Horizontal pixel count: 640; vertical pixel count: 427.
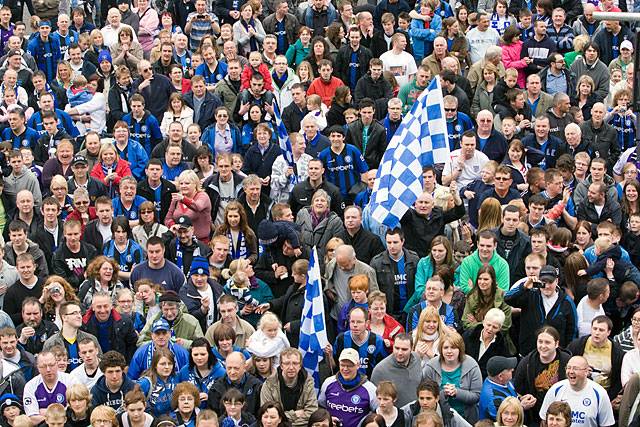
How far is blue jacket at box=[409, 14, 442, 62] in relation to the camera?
26.1 metres

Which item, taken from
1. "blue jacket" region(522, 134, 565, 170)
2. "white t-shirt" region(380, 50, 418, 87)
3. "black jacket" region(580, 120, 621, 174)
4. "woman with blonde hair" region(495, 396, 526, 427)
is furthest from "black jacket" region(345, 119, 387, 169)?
"woman with blonde hair" region(495, 396, 526, 427)

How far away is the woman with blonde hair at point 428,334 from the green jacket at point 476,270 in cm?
92

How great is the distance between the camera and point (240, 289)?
18.9m

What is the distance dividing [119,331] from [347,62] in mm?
8131

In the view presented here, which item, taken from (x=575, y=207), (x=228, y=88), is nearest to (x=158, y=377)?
(x=575, y=207)

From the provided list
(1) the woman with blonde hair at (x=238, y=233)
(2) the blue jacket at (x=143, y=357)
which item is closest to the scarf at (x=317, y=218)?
(1) the woman with blonde hair at (x=238, y=233)

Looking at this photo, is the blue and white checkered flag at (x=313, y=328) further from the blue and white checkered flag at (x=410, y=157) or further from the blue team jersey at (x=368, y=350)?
the blue and white checkered flag at (x=410, y=157)

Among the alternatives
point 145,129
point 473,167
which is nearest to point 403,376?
point 473,167

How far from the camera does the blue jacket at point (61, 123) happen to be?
76.0ft

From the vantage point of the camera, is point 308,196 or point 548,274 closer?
point 548,274

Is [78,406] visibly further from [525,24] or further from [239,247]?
[525,24]

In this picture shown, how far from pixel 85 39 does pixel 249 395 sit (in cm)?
1026

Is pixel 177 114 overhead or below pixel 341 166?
below

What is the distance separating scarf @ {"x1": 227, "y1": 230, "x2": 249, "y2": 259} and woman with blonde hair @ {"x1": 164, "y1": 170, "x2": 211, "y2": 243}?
2.50ft
